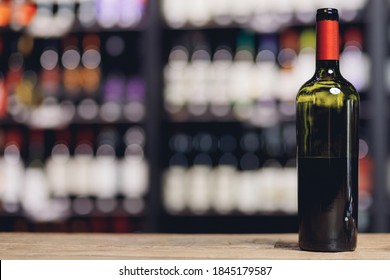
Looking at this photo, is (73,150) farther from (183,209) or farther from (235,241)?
(235,241)

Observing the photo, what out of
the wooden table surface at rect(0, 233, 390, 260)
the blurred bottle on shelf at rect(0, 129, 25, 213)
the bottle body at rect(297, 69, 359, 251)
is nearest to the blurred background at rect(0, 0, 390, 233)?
the blurred bottle on shelf at rect(0, 129, 25, 213)

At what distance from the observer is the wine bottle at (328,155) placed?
97cm

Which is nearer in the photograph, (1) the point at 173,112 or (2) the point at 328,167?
(2) the point at 328,167

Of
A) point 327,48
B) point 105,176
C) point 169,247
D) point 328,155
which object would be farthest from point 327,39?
point 105,176

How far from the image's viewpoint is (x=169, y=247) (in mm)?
1054

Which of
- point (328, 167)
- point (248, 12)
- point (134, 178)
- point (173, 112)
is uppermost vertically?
point (248, 12)

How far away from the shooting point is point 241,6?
3049 millimetres

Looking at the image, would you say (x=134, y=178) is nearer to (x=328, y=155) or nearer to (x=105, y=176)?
(x=105, y=176)

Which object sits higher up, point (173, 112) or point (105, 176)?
point (173, 112)

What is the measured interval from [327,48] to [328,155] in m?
0.15

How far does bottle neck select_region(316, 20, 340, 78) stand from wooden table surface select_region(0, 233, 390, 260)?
265 millimetres

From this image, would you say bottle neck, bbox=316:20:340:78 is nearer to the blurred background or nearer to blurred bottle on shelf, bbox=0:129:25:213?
the blurred background
